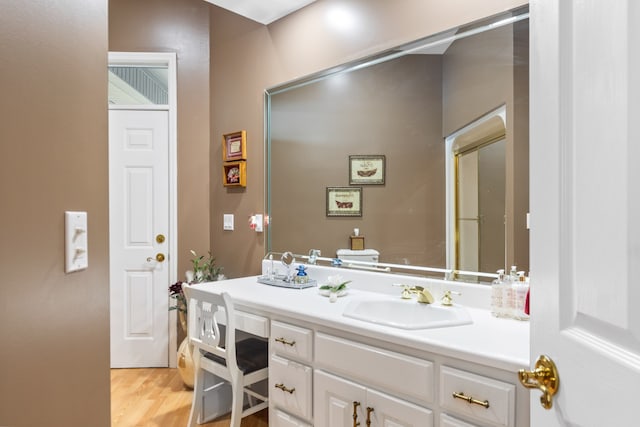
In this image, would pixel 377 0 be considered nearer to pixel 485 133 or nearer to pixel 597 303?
pixel 485 133

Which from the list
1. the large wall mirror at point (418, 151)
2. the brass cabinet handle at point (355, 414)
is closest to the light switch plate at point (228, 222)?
the large wall mirror at point (418, 151)

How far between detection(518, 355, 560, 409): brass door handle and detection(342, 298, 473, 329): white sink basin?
0.84m

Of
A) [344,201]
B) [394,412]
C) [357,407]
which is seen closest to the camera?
[394,412]

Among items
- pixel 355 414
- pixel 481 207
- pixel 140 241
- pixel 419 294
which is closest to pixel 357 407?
pixel 355 414

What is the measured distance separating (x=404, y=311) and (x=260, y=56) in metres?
2.01

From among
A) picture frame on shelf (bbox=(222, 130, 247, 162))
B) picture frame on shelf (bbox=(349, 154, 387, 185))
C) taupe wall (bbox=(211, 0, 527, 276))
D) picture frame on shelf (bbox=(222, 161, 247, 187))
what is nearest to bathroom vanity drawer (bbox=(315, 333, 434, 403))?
picture frame on shelf (bbox=(349, 154, 387, 185))

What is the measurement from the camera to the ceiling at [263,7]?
2354 mm

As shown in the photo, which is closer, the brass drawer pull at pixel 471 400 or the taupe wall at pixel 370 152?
the brass drawer pull at pixel 471 400

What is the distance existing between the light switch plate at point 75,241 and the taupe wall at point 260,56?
1.73 m

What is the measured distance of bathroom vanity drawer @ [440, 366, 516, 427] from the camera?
1089 mm

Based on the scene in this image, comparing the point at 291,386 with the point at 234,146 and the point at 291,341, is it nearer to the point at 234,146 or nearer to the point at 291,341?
the point at 291,341

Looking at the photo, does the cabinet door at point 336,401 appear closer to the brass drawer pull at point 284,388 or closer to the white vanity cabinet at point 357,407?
the white vanity cabinet at point 357,407

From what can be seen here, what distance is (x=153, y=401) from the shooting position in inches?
98.2

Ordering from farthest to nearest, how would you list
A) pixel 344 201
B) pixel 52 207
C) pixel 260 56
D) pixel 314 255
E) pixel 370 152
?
1. pixel 260 56
2. pixel 314 255
3. pixel 344 201
4. pixel 370 152
5. pixel 52 207
